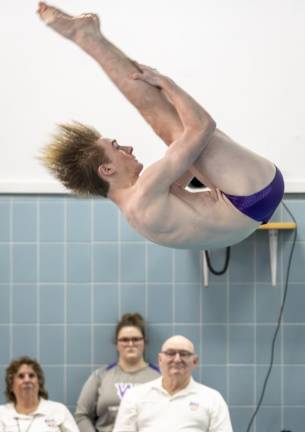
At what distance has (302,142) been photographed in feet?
22.1

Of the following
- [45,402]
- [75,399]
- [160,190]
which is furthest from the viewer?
[75,399]

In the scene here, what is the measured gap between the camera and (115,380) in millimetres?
6391

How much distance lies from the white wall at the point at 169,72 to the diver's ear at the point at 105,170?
2.85 m

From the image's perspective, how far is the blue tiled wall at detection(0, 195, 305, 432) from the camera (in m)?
6.62

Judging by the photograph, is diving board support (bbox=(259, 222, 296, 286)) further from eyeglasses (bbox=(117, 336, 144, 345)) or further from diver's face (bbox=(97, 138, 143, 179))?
diver's face (bbox=(97, 138, 143, 179))

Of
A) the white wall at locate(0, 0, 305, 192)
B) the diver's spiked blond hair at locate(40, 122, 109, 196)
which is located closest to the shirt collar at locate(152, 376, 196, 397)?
the white wall at locate(0, 0, 305, 192)

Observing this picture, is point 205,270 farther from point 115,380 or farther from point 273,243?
point 115,380

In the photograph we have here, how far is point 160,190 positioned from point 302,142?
3.23m

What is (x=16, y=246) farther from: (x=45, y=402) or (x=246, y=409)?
(x=246, y=409)

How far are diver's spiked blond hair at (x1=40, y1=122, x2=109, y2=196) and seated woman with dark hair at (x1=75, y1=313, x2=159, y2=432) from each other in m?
2.67

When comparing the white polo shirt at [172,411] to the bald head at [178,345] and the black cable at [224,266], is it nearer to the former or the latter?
the bald head at [178,345]

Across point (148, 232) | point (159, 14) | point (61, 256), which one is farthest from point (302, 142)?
point (148, 232)

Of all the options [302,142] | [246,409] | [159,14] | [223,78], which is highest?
[159,14]

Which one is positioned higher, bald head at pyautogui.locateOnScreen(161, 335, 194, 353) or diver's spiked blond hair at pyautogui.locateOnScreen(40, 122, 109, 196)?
diver's spiked blond hair at pyautogui.locateOnScreen(40, 122, 109, 196)
